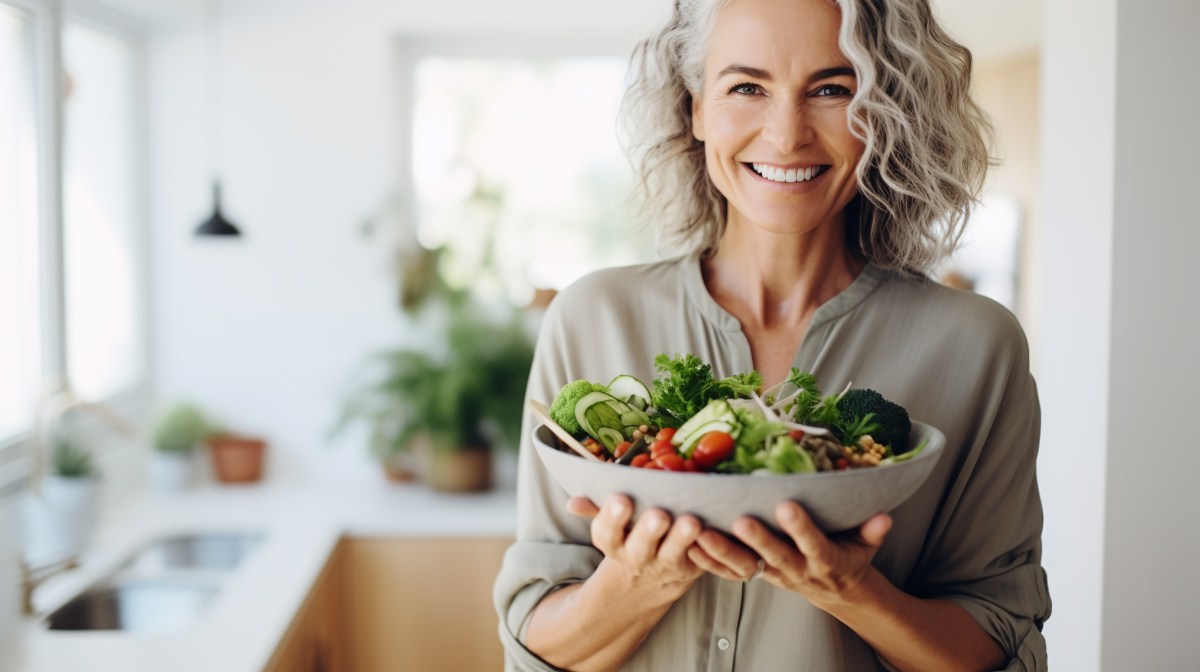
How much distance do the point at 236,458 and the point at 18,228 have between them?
1.04 meters

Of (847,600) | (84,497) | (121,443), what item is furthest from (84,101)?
(847,600)

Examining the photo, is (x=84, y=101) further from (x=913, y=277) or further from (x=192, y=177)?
(x=913, y=277)

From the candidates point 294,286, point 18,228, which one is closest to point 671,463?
point 18,228

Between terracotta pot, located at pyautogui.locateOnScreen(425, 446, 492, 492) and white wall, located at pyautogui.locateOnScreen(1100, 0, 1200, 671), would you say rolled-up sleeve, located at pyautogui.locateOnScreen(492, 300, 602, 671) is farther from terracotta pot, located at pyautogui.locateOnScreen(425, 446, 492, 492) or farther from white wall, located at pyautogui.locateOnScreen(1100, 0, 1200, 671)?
terracotta pot, located at pyautogui.locateOnScreen(425, 446, 492, 492)

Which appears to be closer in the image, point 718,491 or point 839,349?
point 718,491

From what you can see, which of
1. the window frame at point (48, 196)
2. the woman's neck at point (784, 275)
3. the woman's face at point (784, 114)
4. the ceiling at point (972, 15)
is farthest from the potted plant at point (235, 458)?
the woman's face at point (784, 114)

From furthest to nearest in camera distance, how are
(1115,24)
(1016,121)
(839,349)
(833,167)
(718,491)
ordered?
(1016,121)
(1115,24)
(839,349)
(833,167)
(718,491)

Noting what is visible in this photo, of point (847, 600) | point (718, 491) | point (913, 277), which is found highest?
point (913, 277)

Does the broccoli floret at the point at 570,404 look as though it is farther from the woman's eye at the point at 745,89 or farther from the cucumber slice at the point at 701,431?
the woman's eye at the point at 745,89

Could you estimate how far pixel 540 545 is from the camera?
121 centimetres

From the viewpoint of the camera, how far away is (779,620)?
1147 mm

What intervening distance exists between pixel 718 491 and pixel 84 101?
107 inches

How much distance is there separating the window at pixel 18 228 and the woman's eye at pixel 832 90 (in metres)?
1.99

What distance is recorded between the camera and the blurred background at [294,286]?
8.17ft
